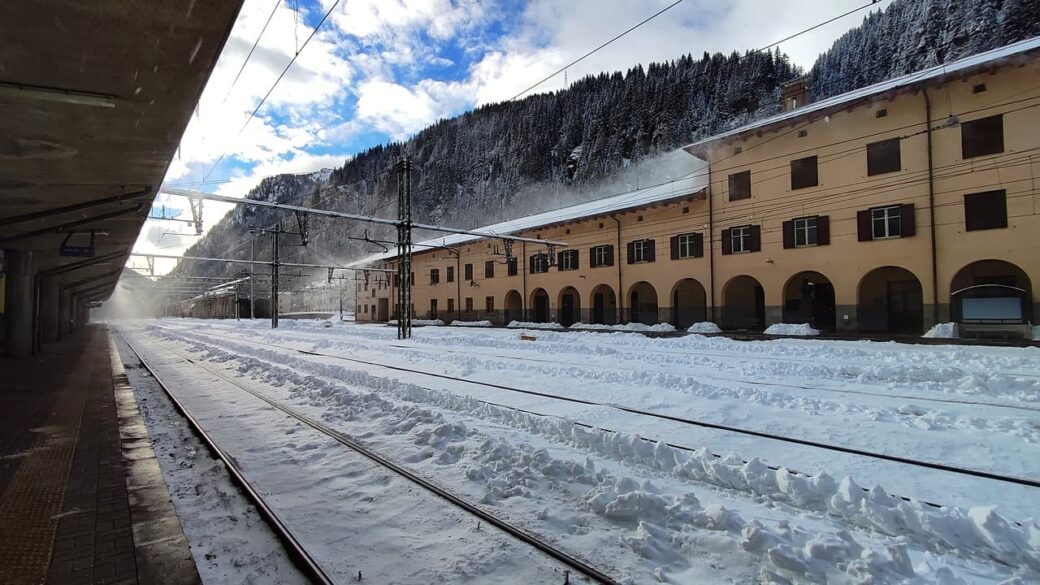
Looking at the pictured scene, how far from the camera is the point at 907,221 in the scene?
76.4 feet

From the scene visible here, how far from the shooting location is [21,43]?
5.25 m

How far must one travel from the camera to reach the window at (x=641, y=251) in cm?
3422

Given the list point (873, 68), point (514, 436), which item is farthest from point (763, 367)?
point (873, 68)

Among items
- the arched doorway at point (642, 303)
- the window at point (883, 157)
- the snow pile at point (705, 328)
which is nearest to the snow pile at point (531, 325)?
the arched doorway at point (642, 303)

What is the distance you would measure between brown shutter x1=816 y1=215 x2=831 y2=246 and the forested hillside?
30922 mm

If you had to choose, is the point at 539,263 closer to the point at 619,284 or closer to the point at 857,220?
the point at 619,284

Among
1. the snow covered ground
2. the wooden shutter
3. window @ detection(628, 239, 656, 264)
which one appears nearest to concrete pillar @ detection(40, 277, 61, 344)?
the snow covered ground

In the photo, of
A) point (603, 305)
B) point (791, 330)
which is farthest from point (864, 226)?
point (603, 305)

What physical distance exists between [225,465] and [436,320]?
45.6 m

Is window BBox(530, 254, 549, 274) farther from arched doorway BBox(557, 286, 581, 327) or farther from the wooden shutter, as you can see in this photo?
the wooden shutter

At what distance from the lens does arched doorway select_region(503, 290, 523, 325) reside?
45.1 m

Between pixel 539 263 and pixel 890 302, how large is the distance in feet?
77.8

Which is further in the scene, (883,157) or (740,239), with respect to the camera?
(740,239)

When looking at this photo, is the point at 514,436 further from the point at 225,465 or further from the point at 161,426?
the point at 161,426
